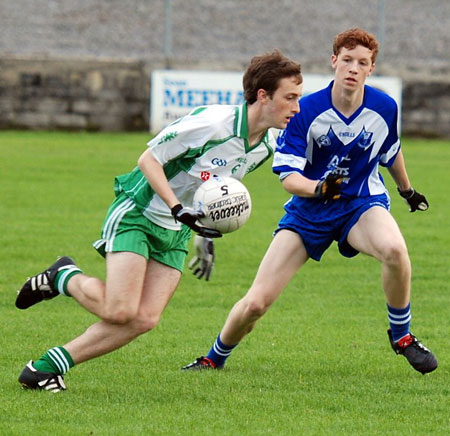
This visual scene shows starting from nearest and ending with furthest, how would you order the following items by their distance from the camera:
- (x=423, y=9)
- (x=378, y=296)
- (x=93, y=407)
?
(x=93, y=407) < (x=378, y=296) < (x=423, y=9)

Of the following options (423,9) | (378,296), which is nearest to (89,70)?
(423,9)

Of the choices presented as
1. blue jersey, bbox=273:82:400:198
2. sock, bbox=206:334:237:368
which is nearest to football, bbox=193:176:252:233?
blue jersey, bbox=273:82:400:198

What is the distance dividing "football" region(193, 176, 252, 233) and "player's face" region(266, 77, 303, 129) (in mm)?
389

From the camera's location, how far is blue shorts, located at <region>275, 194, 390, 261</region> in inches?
250

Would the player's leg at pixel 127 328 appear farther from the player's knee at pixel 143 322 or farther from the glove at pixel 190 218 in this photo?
the glove at pixel 190 218

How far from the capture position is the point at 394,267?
239 inches

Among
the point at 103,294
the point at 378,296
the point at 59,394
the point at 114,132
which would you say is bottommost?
the point at 114,132

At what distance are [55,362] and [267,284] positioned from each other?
4.14ft

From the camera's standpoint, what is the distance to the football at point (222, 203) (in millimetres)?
5602

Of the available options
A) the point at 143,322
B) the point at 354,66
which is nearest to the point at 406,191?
the point at 354,66

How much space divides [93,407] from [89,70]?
16706 mm

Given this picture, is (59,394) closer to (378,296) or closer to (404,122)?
(378,296)

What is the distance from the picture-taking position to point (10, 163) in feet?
56.4

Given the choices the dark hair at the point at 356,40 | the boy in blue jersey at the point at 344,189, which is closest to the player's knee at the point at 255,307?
the boy in blue jersey at the point at 344,189
